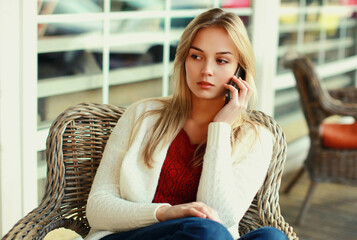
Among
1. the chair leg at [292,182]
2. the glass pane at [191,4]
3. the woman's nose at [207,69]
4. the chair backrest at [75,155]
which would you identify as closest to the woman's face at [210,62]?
the woman's nose at [207,69]

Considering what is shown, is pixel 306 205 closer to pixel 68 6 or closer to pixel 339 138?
pixel 339 138

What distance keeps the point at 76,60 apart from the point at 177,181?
3.07ft

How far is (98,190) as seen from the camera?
1.86 metres

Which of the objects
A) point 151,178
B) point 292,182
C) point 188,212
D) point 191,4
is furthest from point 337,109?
point 188,212

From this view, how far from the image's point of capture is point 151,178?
1.88 meters

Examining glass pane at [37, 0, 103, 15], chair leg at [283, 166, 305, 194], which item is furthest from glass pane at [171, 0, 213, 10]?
chair leg at [283, 166, 305, 194]

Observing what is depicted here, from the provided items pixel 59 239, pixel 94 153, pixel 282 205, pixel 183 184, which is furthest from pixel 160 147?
pixel 282 205

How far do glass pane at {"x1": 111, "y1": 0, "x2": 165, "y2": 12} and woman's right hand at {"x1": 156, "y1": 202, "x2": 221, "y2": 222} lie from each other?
1263mm

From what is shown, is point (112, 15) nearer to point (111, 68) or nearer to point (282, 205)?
point (111, 68)

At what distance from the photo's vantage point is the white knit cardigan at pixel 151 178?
1.79m

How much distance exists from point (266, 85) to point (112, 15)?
1515 mm

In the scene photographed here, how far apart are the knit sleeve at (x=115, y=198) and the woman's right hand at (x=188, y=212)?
0.03 metres

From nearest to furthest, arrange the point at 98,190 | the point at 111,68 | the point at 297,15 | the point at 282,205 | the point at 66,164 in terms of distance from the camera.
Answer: the point at 98,190, the point at 66,164, the point at 111,68, the point at 282,205, the point at 297,15

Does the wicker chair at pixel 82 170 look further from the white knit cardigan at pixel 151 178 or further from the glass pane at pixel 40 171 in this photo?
the glass pane at pixel 40 171
